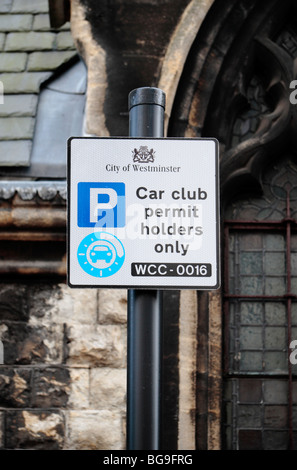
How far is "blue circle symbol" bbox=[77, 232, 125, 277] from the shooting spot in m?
1.94

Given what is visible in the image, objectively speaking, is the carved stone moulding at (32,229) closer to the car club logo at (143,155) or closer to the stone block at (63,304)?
the stone block at (63,304)

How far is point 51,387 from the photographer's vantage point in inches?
147

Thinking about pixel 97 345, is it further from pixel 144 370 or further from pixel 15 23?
pixel 15 23

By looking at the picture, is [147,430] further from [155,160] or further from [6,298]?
[6,298]

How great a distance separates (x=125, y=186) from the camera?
1.96m

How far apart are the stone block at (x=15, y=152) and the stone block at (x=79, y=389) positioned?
43.4 inches

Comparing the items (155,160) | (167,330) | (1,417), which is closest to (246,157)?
(167,330)

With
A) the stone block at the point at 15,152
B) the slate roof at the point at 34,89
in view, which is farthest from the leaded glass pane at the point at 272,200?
the stone block at the point at 15,152

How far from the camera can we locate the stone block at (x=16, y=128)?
422cm

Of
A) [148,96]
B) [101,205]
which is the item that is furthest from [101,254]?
[148,96]

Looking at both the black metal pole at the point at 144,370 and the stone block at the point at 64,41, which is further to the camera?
the stone block at the point at 64,41

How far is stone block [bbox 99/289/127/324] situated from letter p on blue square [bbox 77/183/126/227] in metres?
1.81
